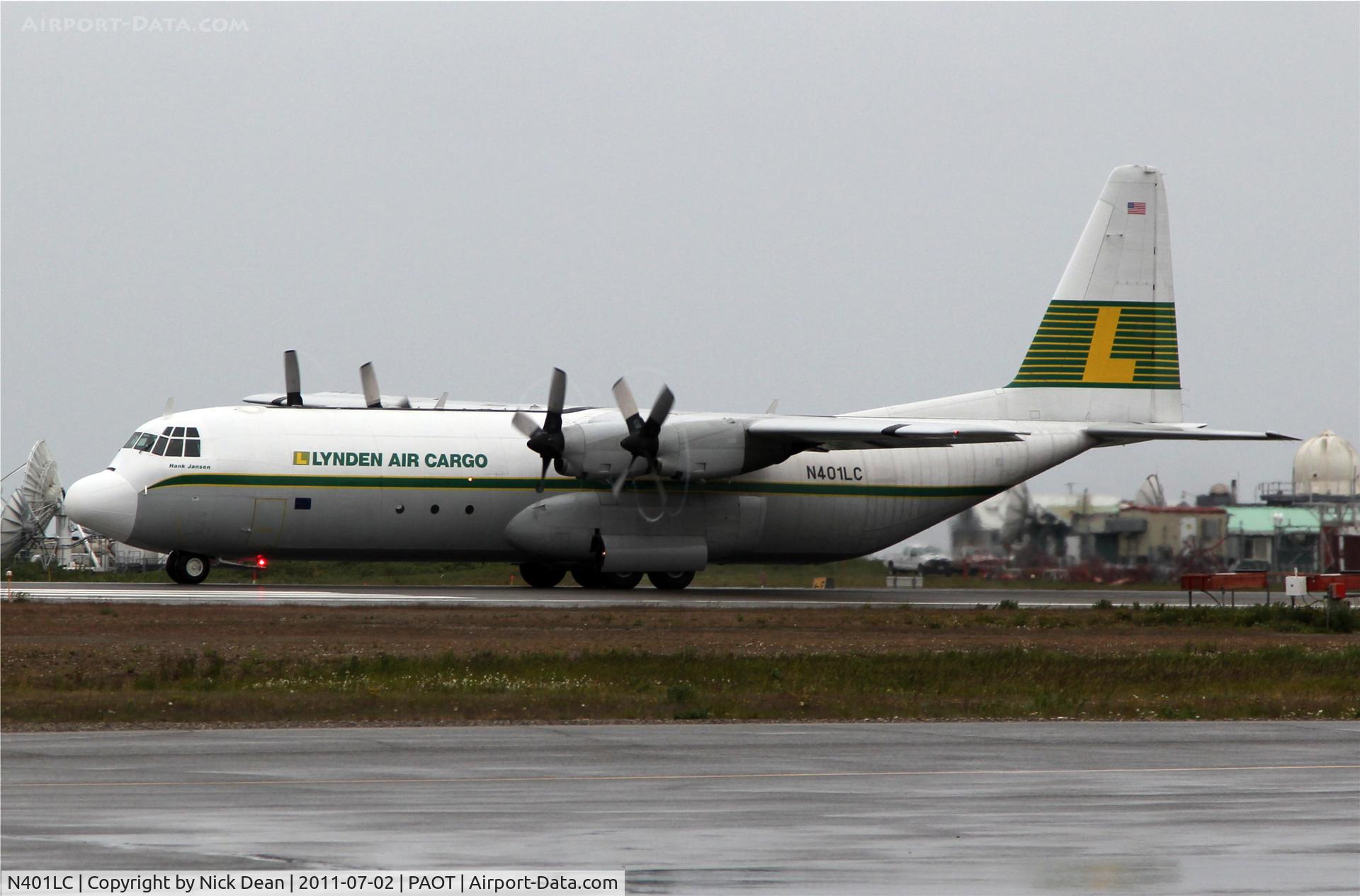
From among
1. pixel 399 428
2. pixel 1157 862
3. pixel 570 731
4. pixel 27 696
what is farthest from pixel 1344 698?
pixel 399 428

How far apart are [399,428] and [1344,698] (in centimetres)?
2191

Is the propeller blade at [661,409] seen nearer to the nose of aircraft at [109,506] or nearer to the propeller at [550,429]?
the propeller at [550,429]

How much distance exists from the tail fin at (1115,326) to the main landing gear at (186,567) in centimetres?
2058

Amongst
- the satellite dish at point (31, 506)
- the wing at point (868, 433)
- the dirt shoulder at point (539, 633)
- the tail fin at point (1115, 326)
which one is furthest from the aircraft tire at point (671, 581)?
the satellite dish at point (31, 506)

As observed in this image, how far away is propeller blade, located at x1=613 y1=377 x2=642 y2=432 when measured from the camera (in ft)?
117

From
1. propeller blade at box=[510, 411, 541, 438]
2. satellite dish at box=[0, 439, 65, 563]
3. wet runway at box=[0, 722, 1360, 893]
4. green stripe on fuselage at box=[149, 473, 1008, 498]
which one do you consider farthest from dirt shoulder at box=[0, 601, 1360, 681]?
satellite dish at box=[0, 439, 65, 563]

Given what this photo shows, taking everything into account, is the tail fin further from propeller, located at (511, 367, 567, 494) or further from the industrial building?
propeller, located at (511, 367, 567, 494)

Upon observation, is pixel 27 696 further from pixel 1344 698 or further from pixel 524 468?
pixel 524 468

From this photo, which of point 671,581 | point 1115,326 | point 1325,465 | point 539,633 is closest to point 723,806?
point 539,633

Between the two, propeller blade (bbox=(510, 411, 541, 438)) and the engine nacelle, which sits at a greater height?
propeller blade (bbox=(510, 411, 541, 438))

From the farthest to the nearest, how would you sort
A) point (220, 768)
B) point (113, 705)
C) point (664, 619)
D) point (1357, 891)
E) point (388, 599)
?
point (388, 599) → point (664, 619) → point (113, 705) → point (220, 768) → point (1357, 891)

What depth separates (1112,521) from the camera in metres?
40.5

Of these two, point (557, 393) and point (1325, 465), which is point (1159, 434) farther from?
point (1325, 465)

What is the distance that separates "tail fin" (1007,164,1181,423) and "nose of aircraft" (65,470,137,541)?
2185cm
